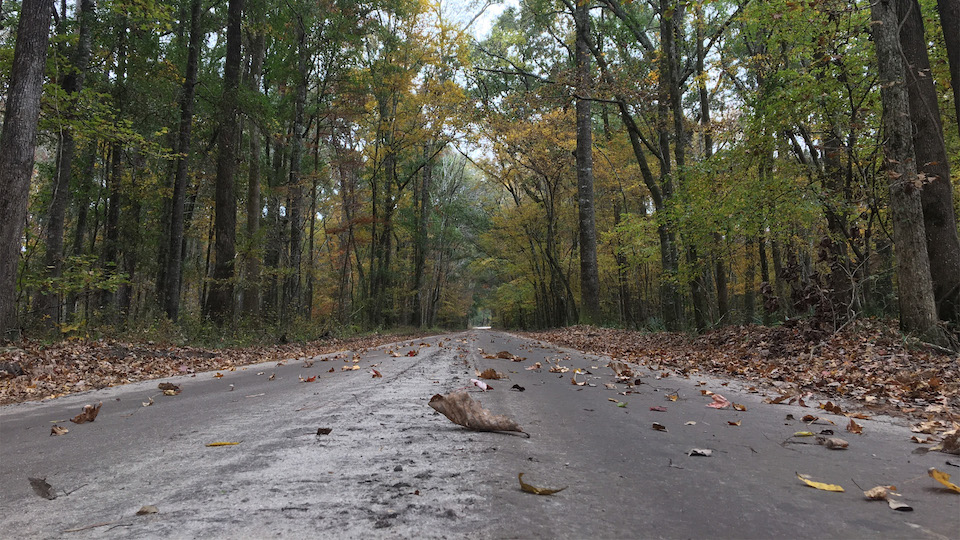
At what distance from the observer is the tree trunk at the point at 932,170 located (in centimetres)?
597

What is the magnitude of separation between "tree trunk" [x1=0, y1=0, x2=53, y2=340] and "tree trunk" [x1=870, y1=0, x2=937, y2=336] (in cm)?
1129

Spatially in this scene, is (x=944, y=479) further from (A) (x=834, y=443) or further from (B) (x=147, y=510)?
(B) (x=147, y=510)

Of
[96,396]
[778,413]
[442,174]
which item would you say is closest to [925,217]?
[778,413]

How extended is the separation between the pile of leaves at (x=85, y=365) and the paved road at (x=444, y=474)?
1636 mm

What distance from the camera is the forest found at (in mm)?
6742

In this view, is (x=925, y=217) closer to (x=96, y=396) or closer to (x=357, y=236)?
(x=96, y=396)

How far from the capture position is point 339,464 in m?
1.82

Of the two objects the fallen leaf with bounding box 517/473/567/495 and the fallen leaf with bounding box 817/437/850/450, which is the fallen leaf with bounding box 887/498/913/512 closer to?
the fallen leaf with bounding box 817/437/850/450

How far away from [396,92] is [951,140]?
17.9 m

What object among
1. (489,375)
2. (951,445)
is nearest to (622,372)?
(489,375)

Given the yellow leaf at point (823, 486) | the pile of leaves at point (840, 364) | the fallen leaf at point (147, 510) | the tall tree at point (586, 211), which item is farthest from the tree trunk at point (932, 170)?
the tall tree at point (586, 211)

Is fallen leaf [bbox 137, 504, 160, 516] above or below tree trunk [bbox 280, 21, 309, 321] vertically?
below

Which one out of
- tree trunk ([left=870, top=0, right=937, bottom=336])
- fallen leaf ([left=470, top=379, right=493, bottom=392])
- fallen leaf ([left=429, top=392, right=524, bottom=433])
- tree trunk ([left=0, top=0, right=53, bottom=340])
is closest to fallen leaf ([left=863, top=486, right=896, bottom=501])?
fallen leaf ([left=429, top=392, right=524, bottom=433])

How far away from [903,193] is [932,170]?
5.23 feet
